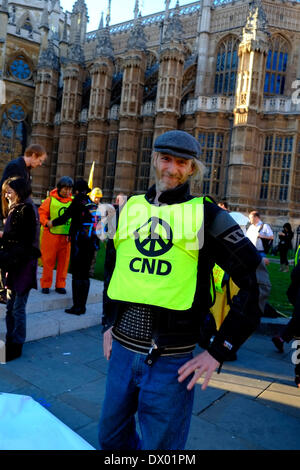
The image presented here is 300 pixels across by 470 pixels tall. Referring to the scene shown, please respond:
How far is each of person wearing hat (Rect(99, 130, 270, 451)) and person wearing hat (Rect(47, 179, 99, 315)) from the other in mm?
3410

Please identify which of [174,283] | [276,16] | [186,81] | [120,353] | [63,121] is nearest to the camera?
[174,283]

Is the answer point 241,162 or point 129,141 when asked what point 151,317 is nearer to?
point 241,162

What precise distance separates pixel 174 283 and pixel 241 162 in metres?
19.5

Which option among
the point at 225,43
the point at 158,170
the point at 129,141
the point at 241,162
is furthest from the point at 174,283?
the point at 225,43

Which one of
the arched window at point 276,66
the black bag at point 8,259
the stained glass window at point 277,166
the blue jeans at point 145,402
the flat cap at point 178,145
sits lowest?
the blue jeans at point 145,402

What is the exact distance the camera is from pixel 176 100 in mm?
22297

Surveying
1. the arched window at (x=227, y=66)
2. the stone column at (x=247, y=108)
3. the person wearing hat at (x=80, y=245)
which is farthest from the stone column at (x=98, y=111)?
the person wearing hat at (x=80, y=245)

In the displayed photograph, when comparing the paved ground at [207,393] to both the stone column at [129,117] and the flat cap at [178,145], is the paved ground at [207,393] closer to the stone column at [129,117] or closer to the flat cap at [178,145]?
the flat cap at [178,145]

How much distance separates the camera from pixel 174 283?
163 cm

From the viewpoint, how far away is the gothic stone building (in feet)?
65.9

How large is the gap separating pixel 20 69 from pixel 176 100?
17150 millimetres

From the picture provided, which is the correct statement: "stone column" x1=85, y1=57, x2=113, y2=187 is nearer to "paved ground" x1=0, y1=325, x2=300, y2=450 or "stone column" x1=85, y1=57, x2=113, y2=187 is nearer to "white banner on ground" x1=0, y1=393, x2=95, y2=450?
"paved ground" x1=0, y1=325, x2=300, y2=450

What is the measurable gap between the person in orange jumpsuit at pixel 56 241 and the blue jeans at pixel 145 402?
4242 mm

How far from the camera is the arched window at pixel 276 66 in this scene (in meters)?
22.9
